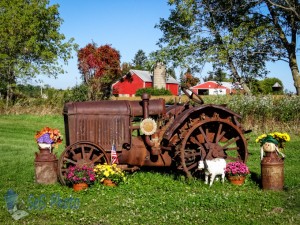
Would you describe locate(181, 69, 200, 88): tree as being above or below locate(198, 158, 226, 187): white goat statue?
above

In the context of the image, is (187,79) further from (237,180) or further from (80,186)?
(80,186)

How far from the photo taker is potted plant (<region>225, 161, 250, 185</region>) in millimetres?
7591

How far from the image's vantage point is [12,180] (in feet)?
27.5

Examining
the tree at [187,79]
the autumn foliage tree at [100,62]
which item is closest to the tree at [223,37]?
the tree at [187,79]

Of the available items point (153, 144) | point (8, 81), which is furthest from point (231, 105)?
point (8, 81)

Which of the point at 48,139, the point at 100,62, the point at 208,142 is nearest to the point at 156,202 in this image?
the point at 208,142

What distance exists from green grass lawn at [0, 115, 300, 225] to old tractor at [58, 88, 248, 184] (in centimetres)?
43

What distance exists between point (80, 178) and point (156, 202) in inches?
58.3

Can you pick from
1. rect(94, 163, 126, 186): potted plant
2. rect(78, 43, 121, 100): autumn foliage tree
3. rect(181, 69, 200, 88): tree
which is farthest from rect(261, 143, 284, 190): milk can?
rect(78, 43, 121, 100): autumn foliage tree

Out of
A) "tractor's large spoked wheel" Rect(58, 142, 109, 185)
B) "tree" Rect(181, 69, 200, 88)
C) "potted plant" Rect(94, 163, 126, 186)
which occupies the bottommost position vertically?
"potted plant" Rect(94, 163, 126, 186)

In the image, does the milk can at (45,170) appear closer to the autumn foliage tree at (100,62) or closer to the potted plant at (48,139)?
the potted plant at (48,139)

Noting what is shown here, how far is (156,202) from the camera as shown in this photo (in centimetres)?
635

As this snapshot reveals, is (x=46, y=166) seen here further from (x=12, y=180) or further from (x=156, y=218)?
(x=156, y=218)

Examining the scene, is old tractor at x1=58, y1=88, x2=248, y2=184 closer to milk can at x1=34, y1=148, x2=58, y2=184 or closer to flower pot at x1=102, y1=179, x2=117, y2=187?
milk can at x1=34, y1=148, x2=58, y2=184
